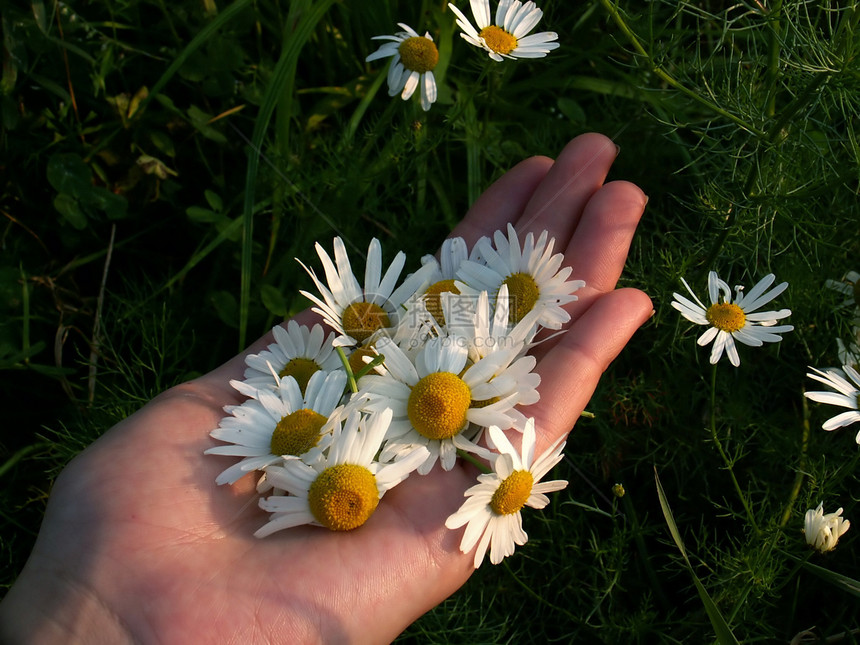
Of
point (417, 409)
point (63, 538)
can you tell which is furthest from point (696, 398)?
point (63, 538)

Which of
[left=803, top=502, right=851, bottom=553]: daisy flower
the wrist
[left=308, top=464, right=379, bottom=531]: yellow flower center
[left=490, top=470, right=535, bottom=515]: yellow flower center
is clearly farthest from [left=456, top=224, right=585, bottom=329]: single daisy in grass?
the wrist

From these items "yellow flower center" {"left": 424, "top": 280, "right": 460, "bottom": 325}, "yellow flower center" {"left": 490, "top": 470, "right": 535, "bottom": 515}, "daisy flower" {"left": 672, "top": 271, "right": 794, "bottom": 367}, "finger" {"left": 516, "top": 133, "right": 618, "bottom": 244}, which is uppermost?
"finger" {"left": 516, "top": 133, "right": 618, "bottom": 244}

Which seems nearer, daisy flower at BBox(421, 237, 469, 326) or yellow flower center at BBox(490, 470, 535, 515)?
yellow flower center at BBox(490, 470, 535, 515)

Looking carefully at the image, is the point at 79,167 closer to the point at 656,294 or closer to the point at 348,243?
the point at 348,243

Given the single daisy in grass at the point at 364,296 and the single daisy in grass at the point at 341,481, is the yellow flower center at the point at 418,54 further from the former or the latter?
the single daisy in grass at the point at 341,481

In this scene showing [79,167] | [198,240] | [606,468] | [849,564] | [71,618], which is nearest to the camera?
[71,618]

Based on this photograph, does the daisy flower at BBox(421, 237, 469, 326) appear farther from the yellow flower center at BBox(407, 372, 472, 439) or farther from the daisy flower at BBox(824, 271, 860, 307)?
the daisy flower at BBox(824, 271, 860, 307)
